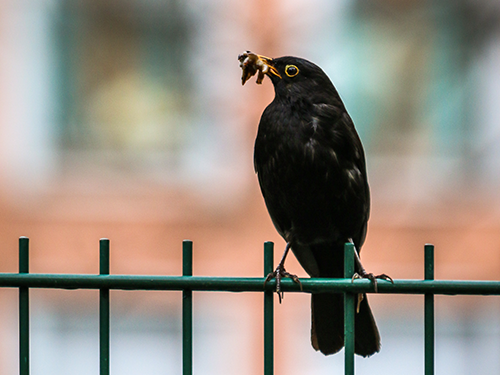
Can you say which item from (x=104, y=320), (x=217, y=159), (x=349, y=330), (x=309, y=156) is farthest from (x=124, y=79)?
(x=349, y=330)

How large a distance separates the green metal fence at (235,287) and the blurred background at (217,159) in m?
3.31

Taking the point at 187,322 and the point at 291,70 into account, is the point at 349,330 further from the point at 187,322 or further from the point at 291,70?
the point at 291,70

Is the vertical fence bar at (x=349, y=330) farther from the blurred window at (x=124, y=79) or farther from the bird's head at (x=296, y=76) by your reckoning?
the blurred window at (x=124, y=79)

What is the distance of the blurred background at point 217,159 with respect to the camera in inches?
195

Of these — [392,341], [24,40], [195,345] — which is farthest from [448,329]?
[24,40]

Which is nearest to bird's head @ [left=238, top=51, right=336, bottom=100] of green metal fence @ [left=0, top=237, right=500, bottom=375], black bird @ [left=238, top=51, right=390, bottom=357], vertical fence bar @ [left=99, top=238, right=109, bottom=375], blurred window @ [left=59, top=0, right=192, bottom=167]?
black bird @ [left=238, top=51, right=390, bottom=357]

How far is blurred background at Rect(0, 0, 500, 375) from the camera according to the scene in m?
4.96

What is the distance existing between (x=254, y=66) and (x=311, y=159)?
1.26ft

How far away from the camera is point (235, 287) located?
60.9 inches

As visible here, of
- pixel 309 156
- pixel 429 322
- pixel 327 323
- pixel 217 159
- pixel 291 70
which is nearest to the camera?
pixel 429 322

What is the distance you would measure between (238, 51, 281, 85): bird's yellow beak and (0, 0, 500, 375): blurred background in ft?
8.89

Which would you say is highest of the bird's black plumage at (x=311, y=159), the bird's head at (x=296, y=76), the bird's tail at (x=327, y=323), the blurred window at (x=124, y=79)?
the blurred window at (x=124, y=79)

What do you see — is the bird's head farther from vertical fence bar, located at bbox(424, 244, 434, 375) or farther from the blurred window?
the blurred window

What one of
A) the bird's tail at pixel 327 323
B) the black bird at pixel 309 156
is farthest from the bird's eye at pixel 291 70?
the bird's tail at pixel 327 323
